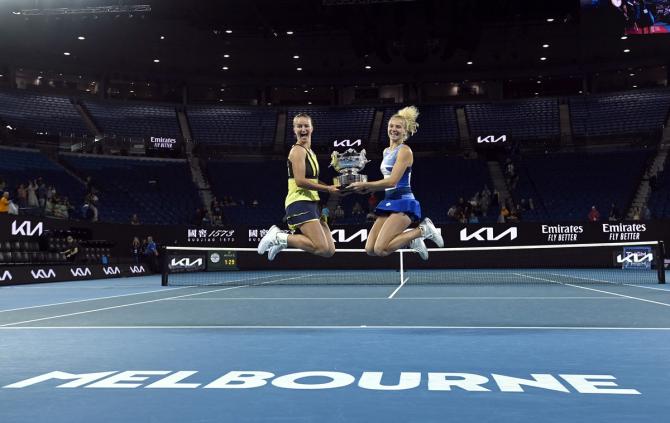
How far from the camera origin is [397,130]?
16.2 feet

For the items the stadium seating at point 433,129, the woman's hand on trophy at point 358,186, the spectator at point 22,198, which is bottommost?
the woman's hand on trophy at point 358,186

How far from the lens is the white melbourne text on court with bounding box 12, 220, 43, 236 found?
22562 millimetres

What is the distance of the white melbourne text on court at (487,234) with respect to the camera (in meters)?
31.9

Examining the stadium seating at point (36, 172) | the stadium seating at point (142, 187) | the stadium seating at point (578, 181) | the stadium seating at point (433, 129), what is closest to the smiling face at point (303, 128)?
the stadium seating at point (142, 187)

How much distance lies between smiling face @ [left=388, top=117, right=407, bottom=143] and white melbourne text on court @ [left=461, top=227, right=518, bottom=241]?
Result: 27.7 metres

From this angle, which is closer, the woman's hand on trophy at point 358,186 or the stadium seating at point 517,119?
the woman's hand on trophy at point 358,186

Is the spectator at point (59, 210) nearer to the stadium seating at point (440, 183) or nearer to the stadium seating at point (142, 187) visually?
the stadium seating at point (142, 187)

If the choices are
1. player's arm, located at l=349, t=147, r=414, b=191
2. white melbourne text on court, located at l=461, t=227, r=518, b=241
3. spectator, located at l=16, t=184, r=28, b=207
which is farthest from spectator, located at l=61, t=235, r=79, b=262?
player's arm, located at l=349, t=147, r=414, b=191

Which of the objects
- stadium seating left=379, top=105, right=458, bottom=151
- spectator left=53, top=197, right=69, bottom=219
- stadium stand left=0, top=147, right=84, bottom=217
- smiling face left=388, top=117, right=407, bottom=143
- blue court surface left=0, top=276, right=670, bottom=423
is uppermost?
stadium seating left=379, top=105, right=458, bottom=151

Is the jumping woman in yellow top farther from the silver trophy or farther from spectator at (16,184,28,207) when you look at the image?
spectator at (16,184,28,207)

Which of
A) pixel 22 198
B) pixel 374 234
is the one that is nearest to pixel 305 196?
pixel 374 234

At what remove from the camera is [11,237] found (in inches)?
882

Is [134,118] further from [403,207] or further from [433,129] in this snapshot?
[403,207]

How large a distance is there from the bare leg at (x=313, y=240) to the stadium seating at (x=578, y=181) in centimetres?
3334
